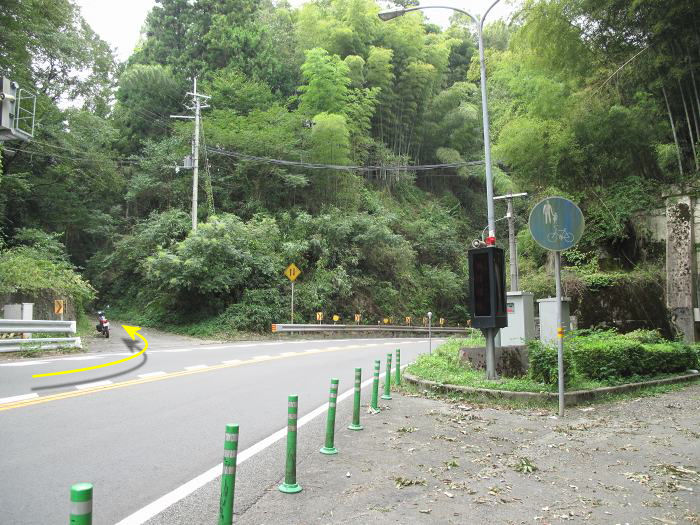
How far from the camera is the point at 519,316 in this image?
584 inches

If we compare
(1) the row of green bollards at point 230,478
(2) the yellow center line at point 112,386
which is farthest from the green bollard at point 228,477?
(2) the yellow center line at point 112,386

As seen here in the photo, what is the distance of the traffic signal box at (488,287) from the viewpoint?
9.85 meters

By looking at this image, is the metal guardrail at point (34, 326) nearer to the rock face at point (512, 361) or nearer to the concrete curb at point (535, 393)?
the concrete curb at point (535, 393)

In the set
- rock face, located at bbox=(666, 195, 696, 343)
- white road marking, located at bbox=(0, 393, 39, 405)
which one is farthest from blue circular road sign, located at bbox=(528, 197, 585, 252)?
rock face, located at bbox=(666, 195, 696, 343)

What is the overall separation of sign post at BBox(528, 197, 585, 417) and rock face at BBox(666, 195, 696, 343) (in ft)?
40.6

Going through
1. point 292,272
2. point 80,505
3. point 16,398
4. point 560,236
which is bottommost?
point 16,398

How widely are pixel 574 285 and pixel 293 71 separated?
27.3 meters

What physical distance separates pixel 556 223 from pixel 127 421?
6703 mm

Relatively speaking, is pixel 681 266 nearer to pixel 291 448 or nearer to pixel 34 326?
pixel 291 448

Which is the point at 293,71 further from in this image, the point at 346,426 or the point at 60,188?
the point at 346,426

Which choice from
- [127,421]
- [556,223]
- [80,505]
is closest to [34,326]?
[127,421]

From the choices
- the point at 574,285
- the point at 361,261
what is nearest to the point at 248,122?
the point at 361,261

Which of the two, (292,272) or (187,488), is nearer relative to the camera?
(187,488)

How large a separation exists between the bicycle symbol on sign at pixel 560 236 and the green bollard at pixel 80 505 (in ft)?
24.0
